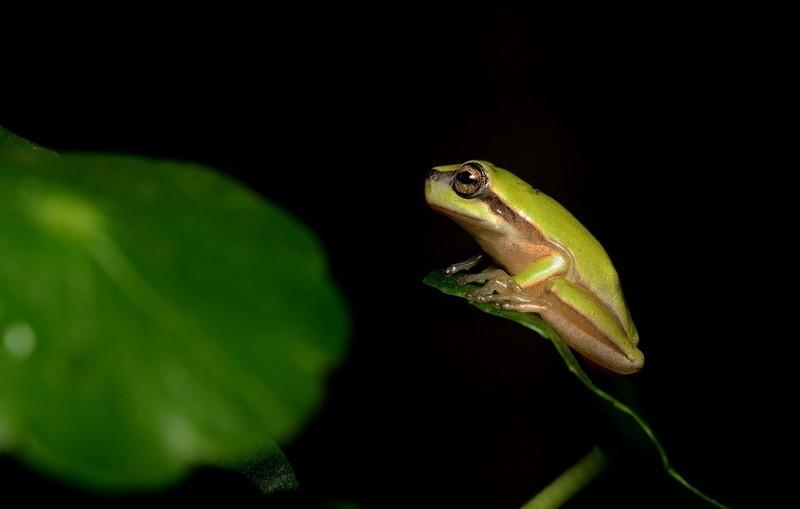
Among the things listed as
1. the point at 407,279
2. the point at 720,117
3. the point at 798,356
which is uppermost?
the point at 720,117

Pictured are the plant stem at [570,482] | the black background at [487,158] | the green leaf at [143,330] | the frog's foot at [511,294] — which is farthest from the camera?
the black background at [487,158]

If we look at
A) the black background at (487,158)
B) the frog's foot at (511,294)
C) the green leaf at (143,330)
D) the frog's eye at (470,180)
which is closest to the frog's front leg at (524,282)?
the frog's foot at (511,294)

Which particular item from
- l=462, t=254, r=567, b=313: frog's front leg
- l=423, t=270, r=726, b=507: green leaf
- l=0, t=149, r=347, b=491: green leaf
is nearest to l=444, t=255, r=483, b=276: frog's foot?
l=462, t=254, r=567, b=313: frog's front leg

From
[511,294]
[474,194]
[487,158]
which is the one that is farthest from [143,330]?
[487,158]

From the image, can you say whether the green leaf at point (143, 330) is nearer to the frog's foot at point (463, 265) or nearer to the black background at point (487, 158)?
the frog's foot at point (463, 265)

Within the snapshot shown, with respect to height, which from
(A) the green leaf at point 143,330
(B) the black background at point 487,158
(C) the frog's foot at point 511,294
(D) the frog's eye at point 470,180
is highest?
(A) the green leaf at point 143,330

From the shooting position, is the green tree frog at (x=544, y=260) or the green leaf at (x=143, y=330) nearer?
the green leaf at (x=143, y=330)

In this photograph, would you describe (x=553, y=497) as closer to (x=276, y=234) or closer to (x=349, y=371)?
(x=276, y=234)

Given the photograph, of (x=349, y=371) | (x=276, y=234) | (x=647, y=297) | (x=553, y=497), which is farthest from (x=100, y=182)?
(x=647, y=297)
